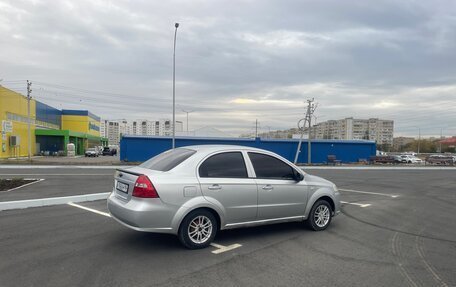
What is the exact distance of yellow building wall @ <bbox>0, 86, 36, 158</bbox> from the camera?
42.4m

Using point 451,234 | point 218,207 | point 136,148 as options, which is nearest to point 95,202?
point 218,207

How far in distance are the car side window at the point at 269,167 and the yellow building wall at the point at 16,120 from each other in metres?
41.5

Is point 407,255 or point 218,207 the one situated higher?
point 218,207

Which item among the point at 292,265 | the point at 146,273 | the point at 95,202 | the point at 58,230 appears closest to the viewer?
the point at 146,273

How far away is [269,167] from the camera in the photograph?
6.42 meters

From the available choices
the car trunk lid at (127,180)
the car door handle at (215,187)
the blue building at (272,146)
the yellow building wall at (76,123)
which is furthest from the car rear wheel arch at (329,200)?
the yellow building wall at (76,123)

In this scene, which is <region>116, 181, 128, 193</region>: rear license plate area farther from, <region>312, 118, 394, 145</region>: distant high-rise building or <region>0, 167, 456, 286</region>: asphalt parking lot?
<region>312, 118, 394, 145</region>: distant high-rise building

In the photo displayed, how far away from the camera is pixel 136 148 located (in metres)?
36.5

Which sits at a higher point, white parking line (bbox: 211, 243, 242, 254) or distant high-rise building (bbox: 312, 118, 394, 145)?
distant high-rise building (bbox: 312, 118, 394, 145)

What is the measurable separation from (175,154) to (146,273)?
2175mm

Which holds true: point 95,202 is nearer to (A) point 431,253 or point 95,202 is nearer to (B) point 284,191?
(B) point 284,191

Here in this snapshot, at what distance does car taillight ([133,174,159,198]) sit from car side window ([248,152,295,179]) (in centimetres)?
187

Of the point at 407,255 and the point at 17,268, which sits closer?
the point at 17,268

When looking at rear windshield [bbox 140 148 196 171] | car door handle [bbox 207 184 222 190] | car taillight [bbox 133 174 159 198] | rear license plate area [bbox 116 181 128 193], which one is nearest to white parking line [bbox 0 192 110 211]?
rear license plate area [bbox 116 181 128 193]
